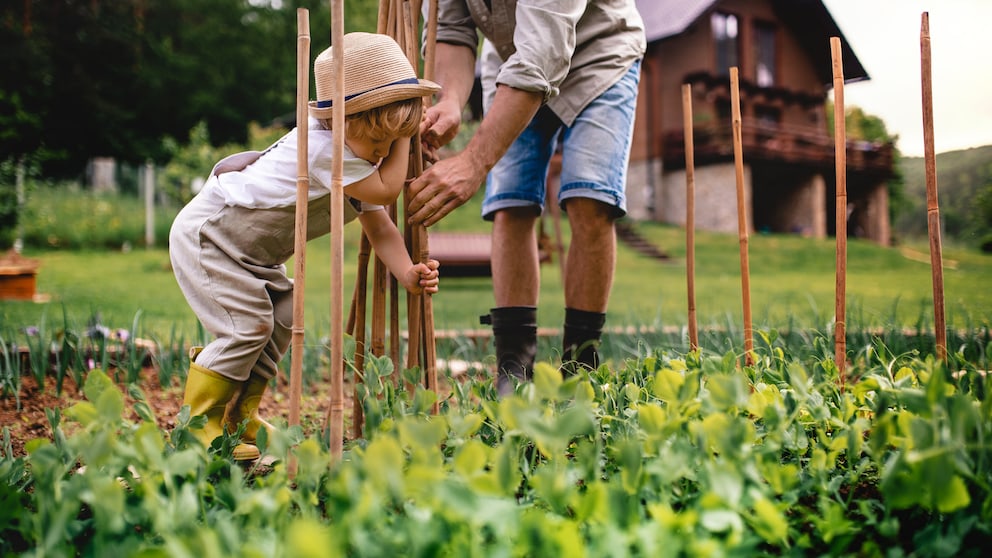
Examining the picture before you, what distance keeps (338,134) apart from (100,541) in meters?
0.60

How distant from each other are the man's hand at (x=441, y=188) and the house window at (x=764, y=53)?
17.4 meters

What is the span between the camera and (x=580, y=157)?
185cm

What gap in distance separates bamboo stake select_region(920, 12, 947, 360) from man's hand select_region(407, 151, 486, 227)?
34.8 inches

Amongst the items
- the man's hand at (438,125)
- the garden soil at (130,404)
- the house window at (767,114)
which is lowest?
the garden soil at (130,404)

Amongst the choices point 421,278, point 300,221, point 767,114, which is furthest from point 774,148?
point 300,221

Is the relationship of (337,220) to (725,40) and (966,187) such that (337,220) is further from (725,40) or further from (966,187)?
(725,40)

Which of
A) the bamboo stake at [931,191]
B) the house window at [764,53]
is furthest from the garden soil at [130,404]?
the house window at [764,53]

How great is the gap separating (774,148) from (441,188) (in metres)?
15.2

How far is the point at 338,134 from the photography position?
3.39ft

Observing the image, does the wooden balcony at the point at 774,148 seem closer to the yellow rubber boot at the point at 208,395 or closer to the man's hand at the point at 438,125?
the man's hand at the point at 438,125

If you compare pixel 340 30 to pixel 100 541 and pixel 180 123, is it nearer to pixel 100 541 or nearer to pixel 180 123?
pixel 100 541

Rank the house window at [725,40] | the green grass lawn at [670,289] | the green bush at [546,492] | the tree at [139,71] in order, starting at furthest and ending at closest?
the house window at [725,40], the tree at [139,71], the green grass lawn at [670,289], the green bush at [546,492]

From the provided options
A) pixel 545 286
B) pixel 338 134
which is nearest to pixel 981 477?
pixel 338 134

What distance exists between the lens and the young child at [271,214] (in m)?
1.40
